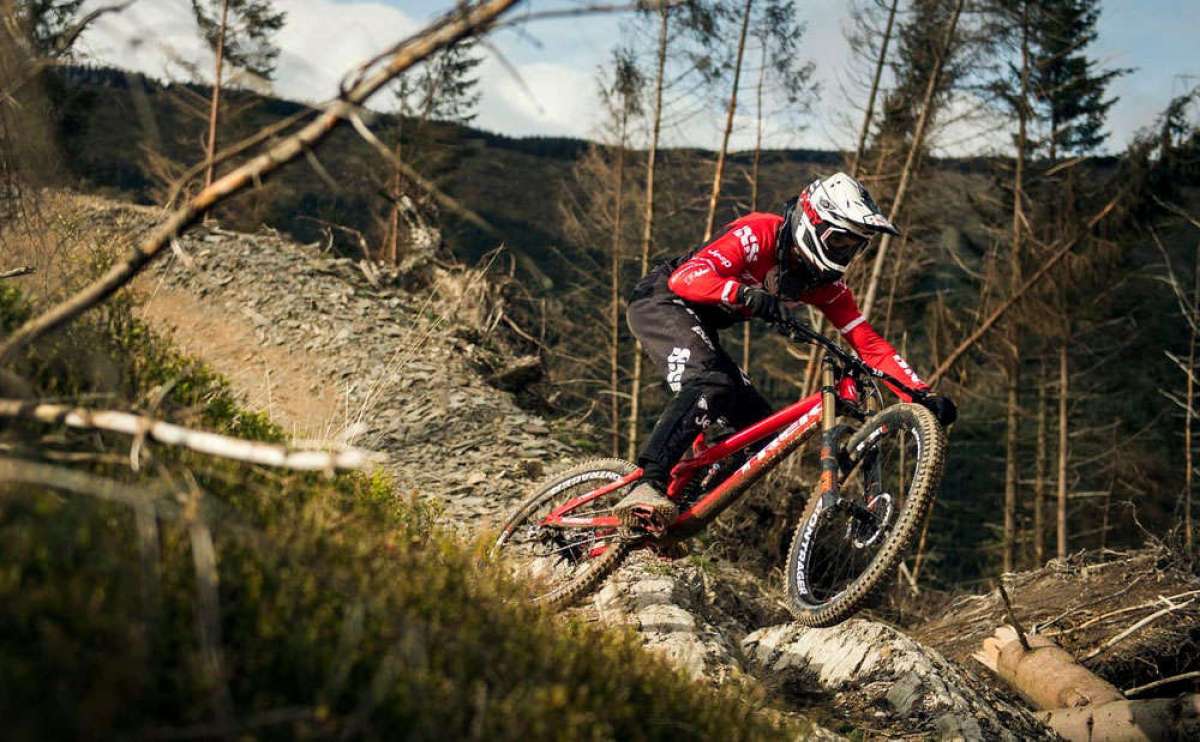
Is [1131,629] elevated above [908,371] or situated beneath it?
situated beneath

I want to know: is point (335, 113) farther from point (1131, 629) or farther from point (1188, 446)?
point (1188, 446)

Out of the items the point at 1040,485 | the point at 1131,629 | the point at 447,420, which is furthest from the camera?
the point at 1040,485

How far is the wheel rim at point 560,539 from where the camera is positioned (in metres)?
7.01

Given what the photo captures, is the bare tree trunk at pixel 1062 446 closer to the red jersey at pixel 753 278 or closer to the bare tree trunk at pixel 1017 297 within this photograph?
the bare tree trunk at pixel 1017 297

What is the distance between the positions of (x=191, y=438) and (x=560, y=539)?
4364 mm

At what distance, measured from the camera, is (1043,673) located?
839 cm

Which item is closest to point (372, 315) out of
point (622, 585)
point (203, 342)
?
point (203, 342)

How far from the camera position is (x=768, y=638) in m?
7.50

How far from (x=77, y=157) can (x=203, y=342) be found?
31.0 m

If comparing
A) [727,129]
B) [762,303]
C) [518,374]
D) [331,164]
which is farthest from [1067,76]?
[331,164]

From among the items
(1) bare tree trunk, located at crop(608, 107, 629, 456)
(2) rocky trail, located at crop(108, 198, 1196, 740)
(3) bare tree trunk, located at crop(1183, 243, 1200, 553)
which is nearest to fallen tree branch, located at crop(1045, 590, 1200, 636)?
(2) rocky trail, located at crop(108, 198, 1196, 740)

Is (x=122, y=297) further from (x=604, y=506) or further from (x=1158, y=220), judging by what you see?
(x=1158, y=220)

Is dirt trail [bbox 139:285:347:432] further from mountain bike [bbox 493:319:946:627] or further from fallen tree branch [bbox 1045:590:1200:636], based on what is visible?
fallen tree branch [bbox 1045:590:1200:636]

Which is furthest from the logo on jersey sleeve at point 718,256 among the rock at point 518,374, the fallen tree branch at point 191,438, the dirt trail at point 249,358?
the rock at point 518,374
